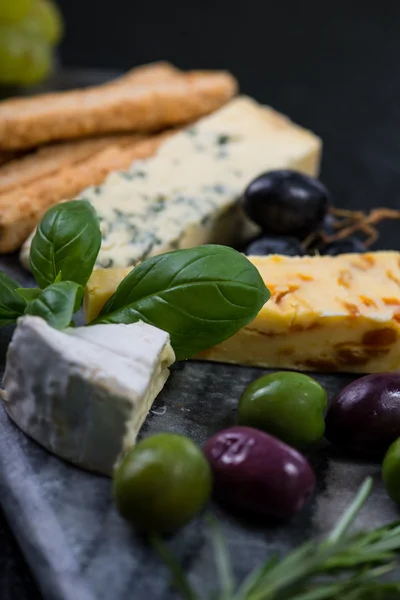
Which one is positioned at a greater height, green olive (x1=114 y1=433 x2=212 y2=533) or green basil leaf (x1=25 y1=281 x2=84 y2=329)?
green basil leaf (x1=25 y1=281 x2=84 y2=329)

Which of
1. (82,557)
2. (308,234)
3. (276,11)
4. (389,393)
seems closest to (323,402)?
(389,393)

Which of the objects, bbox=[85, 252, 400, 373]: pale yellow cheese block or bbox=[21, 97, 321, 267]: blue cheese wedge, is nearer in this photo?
bbox=[85, 252, 400, 373]: pale yellow cheese block

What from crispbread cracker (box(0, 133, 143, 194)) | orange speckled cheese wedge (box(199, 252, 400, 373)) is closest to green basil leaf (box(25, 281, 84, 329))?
orange speckled cheese wedge (box(199, 252, 400, 373))

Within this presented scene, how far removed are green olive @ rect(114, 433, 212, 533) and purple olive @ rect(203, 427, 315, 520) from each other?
2.3 inches

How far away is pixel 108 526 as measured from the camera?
157cm

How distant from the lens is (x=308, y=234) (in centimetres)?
267

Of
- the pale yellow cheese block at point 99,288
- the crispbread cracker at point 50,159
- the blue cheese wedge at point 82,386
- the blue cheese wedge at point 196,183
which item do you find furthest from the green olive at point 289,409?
the crispbread cracker at point 50,159

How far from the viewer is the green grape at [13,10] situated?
3.55m

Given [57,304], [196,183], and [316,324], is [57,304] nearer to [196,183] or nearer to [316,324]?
[316,324]

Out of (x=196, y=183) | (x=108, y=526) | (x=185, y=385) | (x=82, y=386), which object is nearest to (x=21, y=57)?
(x=196, y=183)

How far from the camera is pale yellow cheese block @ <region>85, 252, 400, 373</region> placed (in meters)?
2.13

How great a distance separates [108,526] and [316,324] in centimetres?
85

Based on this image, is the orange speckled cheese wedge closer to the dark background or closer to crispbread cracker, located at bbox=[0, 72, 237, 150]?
crispbread cracker, located at bbox=[0, 72, 237, 150]

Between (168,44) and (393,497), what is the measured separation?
3682 millimetres
